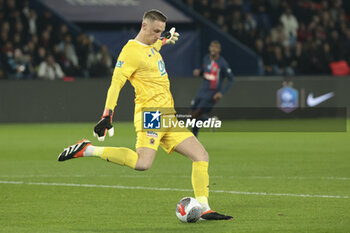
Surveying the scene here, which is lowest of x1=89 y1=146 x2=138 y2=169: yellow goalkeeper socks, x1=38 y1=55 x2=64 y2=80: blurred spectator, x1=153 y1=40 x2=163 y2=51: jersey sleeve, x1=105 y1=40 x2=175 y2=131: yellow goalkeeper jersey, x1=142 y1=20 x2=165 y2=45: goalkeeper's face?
x1=38 y1=55 x2=64 y2=80: blurred spectator

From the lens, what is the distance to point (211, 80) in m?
18.2

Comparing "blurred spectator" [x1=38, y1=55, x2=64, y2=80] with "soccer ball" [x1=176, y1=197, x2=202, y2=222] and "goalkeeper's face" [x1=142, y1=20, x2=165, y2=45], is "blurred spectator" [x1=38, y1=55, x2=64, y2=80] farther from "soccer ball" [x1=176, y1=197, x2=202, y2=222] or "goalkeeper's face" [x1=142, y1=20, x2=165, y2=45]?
"soccer ball" [x1=176, y1=197, x2=202, y2=222]

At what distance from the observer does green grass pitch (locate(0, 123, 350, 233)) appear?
834 cm

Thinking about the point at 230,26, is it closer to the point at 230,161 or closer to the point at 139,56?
the point at 230,161

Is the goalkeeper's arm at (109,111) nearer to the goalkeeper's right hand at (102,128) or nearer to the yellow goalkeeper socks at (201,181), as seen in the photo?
the goalkeeper's right hand at (102,128)

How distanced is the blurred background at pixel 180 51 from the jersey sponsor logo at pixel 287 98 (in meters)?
0.03

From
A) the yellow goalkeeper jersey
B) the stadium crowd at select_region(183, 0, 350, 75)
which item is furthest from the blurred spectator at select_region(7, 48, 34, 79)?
the yellow goalkeeper jersey

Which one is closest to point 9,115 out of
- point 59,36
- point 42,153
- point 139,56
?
point 59,36

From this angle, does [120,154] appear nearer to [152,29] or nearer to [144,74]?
[144,74]

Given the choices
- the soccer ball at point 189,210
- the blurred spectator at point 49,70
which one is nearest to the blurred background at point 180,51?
the blurred spectator at point 49,70

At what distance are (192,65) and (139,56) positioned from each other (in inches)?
824

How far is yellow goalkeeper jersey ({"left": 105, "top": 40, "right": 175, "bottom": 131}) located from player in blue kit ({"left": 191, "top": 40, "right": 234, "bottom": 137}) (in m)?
8.70

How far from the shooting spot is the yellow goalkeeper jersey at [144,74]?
838 cm

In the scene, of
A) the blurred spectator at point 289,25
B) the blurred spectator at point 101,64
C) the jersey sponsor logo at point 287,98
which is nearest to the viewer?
the blurred spectator at point 101,64
